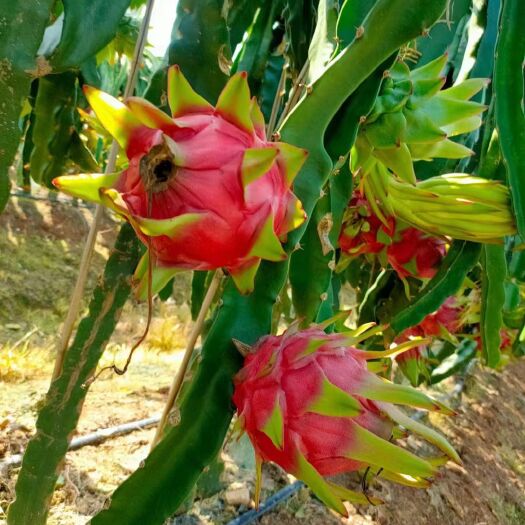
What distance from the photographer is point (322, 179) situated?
637mm

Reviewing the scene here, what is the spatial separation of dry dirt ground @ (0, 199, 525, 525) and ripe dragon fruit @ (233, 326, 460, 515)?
43 cm

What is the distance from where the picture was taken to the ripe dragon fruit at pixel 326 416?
0.50 m

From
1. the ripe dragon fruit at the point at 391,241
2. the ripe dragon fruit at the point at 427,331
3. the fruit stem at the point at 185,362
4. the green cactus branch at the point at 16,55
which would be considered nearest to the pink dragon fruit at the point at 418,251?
the ripe dragon fruit at the point at 391,241

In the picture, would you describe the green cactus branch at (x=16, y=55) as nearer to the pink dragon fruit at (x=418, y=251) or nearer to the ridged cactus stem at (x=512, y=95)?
the ridged cactus stem at (x=512, y=95)

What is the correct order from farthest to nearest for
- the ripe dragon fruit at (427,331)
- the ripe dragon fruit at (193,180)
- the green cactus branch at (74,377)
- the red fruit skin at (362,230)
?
the ripe dragon fruit at (427,331)
the red fruit skin at (362,230)
the green cactus branch at (74,377)
the ripe dragon fruit at (193,180)

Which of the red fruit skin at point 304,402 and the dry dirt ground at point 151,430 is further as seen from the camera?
the dry dirt ground at point 151,430

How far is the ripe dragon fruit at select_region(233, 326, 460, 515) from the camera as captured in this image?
50cm

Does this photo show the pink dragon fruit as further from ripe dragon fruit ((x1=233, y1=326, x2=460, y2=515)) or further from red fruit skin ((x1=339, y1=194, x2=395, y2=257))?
ripe dragon fruit ((x1=233, y1=326, x2=460, y2=515))

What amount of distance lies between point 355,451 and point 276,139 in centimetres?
32

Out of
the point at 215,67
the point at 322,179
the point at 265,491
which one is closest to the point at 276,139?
the point at 322,179

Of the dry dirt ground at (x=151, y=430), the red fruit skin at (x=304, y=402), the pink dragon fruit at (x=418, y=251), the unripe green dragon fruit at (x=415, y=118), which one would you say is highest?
the unripe green dragon fruit at (x=415, y=118)

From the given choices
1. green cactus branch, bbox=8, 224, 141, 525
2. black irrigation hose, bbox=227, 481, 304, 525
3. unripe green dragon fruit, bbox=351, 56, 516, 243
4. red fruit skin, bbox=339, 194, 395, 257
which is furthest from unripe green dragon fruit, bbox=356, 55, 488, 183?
black irrigation hose, bbox=227, 481, 304, 525

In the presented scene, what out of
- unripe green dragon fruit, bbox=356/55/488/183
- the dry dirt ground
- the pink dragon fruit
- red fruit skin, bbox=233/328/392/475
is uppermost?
unripe green dragon fruit, bbox=356/55/488/183

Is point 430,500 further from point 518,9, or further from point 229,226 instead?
point 229,226
